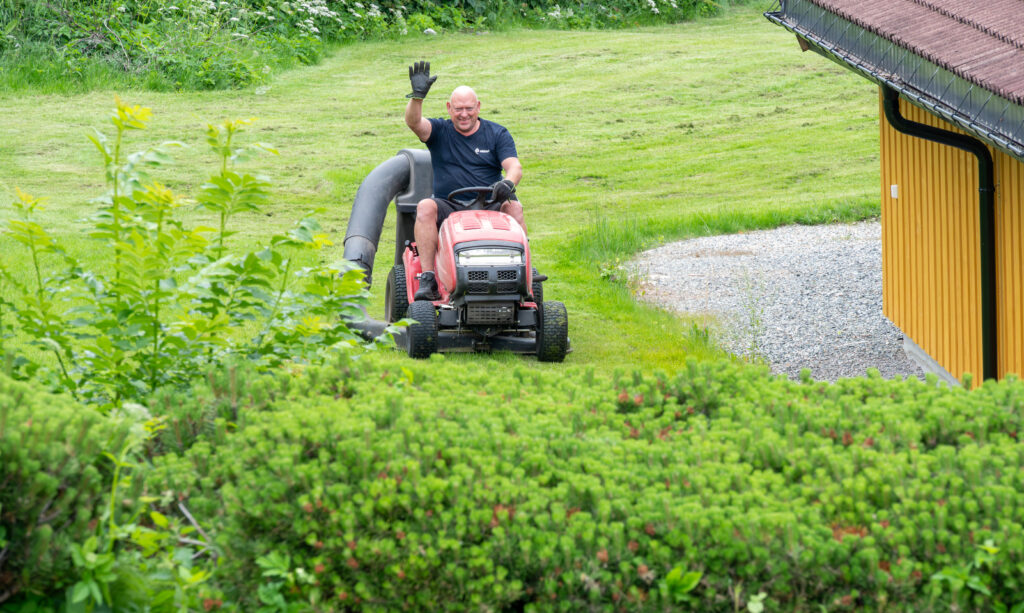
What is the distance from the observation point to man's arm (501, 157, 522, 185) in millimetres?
7383

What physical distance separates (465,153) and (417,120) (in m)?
0.39

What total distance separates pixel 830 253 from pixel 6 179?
8.77 m

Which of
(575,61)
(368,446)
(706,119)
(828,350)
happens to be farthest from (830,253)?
(575,61)

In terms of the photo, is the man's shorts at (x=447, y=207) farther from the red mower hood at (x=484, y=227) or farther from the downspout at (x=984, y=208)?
the downspout at (x=984, y=208)

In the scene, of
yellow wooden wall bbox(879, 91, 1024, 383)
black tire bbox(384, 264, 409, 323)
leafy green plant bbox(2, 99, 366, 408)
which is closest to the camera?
leafy green plant bbox(2, 99, 366, 408)

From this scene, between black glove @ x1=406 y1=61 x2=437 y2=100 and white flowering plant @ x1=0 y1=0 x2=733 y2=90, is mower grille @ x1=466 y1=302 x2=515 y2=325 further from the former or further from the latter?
white flowering plant @ x1=0 y1=0 x2=733 y2=90

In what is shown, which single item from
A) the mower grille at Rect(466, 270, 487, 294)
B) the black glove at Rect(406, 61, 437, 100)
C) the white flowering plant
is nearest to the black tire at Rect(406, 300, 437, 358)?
the mower grille at Rect(466, 270, 487, 294)

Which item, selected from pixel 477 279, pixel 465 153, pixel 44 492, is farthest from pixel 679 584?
pixel 465 153

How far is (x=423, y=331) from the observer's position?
7.32m

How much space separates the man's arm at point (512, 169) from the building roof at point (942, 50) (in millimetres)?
1833

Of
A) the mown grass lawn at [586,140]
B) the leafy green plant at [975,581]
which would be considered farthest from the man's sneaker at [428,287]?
the leafy green plant at [975,581]

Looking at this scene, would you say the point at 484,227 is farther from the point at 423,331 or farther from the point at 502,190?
the point at 423,331

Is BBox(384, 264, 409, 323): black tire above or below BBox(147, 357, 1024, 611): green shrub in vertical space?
below

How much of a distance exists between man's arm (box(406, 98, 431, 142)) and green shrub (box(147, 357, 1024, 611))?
14.0 ft
